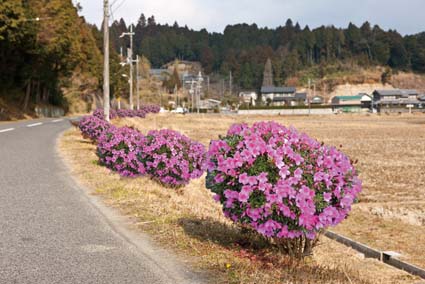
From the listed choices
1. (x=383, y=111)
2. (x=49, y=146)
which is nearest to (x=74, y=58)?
(x=49, y=146)

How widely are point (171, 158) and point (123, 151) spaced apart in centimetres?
173

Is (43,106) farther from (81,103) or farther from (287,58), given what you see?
(287,58)

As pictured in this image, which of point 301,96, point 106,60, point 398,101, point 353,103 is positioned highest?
point 106,60

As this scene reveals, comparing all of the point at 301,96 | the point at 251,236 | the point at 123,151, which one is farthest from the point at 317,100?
the point at 251,236

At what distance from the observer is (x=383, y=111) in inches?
4299

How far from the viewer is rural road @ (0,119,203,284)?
14.5 feet

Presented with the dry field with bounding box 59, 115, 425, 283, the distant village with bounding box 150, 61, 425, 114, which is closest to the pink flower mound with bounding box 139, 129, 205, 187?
the dry field with bounding box 59, 115, 425, 283

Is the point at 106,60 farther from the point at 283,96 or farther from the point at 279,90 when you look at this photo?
the point at 279,90

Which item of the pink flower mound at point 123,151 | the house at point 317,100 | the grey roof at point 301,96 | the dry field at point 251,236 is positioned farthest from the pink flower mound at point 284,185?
the house at point 317,100

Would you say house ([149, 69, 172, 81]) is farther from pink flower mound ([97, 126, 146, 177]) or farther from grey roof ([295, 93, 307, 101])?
pink flower mound ([97, 126, 146, 177])

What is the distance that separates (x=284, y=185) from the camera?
436 cm

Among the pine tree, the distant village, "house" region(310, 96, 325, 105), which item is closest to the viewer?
the distant village

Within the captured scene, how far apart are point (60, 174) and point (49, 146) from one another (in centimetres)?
731

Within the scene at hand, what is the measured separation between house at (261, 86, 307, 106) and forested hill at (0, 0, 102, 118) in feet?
286
